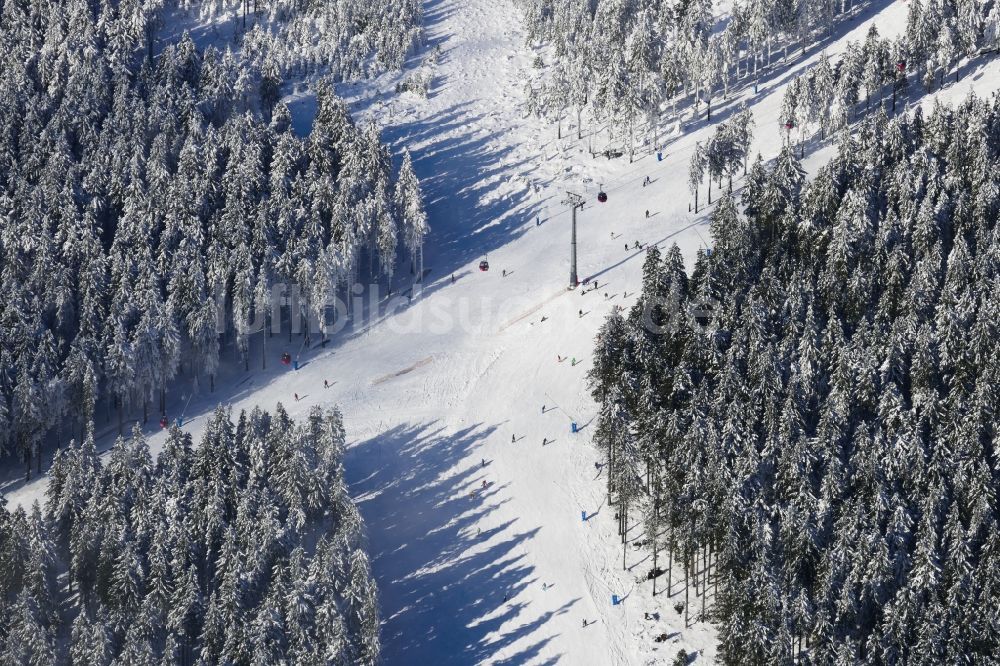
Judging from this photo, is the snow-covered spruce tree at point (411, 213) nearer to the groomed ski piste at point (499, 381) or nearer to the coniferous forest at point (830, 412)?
the groomed ski piste at point (499, 381)

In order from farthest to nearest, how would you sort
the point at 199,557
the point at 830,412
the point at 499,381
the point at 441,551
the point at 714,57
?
the point at 714,57 < the point at 499,381 < the point at 441,551 < the point at 830,412 < the point at 199,557

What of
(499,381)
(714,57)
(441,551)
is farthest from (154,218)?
(714,57)

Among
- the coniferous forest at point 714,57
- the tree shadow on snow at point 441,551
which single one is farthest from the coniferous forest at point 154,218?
the coniferous forest at point 714,57

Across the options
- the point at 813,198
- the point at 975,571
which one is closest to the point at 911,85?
the point at 813,198

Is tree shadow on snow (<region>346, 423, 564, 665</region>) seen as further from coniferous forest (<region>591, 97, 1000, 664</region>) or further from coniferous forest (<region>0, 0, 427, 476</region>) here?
coniferous forest (<region>0, 0, 427, 476</region>)

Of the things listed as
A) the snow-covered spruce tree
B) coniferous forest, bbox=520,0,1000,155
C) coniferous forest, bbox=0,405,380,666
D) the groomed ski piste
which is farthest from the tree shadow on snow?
coniferous forest, bbox=520,0,1000,155

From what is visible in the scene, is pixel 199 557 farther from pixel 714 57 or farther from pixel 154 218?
pixel 714 57
